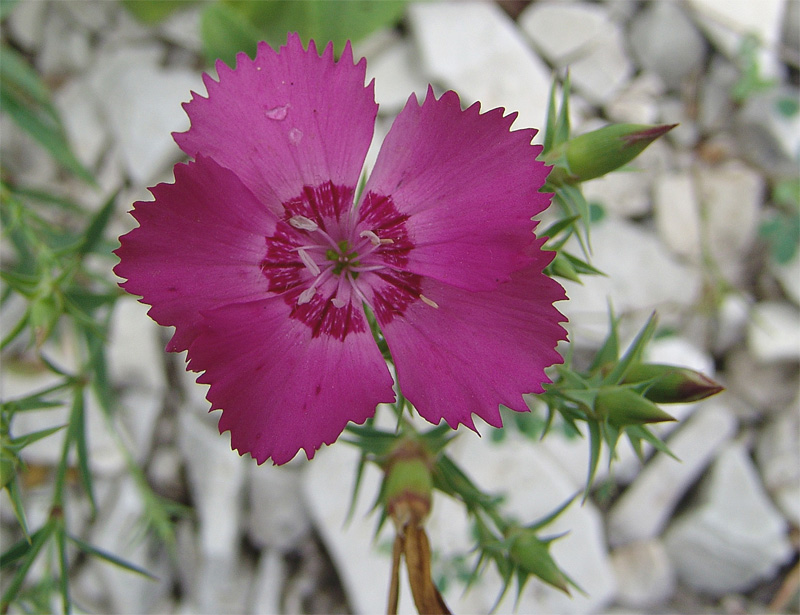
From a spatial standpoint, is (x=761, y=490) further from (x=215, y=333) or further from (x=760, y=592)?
(x=215, y=333)

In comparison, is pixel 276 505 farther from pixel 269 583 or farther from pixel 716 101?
pixel 716 101

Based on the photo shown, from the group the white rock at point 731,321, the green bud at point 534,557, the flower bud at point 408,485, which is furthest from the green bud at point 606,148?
the white rock at point 731,321

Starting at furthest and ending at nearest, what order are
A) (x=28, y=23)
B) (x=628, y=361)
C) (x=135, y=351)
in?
(x=28, y=23), (x=135, y=351), (x=628, y=361)

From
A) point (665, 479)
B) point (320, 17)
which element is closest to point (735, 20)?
point (320, 17)

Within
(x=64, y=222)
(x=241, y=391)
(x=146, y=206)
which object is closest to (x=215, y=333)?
(x=241, y=391)

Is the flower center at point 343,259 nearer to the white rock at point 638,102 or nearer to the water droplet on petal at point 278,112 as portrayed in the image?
the water droplet on petal at point 278,112

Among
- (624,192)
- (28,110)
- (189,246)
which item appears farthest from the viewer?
(624,192)

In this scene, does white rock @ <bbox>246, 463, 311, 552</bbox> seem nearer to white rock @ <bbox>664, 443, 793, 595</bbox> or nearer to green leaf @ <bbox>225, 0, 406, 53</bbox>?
white rock @ <bbox>664, 443, 793, 595</bbox>
